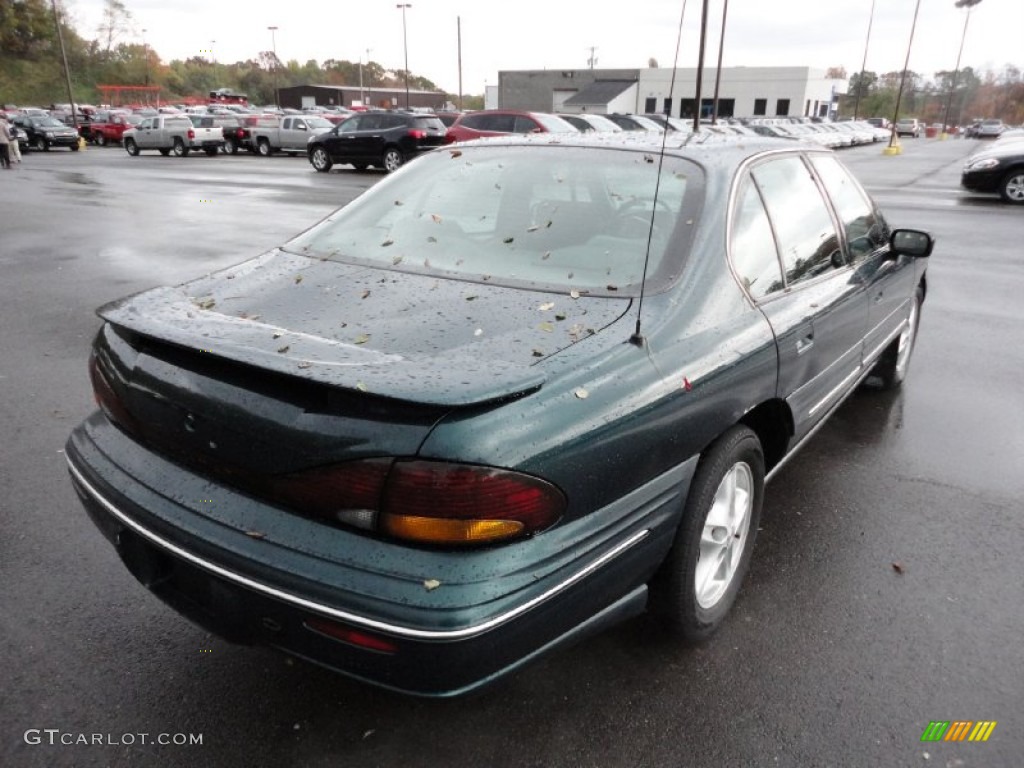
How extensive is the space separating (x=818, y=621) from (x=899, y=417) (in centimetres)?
238

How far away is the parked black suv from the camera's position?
2184 centimetres

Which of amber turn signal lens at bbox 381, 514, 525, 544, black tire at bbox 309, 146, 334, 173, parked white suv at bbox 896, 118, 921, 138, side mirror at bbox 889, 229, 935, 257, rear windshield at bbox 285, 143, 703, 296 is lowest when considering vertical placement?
parked white suv at bbox 896, 118, 921, 138

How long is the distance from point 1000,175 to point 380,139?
15.4 m

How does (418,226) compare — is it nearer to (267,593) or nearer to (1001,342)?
(267,593)

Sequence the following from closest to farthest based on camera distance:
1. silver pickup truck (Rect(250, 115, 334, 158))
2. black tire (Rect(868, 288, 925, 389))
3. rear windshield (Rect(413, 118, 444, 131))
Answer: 1. black tire (Rect(868, 288, 925, 389))
2. rear windshield (Rect(413, 118, 444, 131))
3. silver pickup truck (Rect(250, 115, 334, 158))

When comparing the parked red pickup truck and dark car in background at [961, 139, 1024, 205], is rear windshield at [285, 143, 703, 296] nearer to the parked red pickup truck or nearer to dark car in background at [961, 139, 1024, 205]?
dark car in background at [961, 139, 1024, 205]

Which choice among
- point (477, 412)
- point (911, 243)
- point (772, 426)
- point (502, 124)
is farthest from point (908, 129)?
point (477, 412)

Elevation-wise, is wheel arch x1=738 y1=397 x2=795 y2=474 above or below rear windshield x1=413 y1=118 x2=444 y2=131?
below

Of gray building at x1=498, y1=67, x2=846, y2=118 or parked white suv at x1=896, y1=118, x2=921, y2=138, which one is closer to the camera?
parked white suv at x1=896, y1=118, x2=921, y2=138

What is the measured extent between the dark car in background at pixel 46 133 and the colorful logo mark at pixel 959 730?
131 ft

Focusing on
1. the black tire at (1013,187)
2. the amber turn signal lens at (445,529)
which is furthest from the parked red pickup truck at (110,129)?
the amber turn signal lens at (445,529)

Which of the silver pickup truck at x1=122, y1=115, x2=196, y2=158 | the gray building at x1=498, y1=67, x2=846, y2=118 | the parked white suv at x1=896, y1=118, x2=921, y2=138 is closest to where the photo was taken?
the silver pickup truck at x1=122, y1=115, x2=196, y2=158

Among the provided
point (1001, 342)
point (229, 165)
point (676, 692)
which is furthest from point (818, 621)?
point (229, 165)

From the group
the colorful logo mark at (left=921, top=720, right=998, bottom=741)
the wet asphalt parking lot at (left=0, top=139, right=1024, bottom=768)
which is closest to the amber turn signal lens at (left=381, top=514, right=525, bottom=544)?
the wet asphalt parking lot at (left=0, top=139, right=1024, bottom=768)
